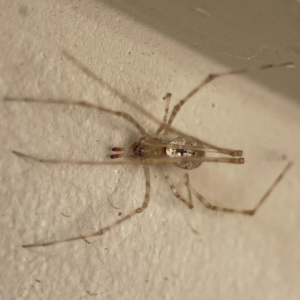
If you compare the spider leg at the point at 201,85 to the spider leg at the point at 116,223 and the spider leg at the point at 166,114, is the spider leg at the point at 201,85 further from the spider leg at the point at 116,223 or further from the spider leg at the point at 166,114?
the spider leg at the point at 116,223

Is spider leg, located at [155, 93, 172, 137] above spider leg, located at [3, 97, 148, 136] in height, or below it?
above

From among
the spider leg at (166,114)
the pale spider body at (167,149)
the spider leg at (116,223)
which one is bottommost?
the spider leg at (116,223)

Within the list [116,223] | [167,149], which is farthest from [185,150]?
[116,223]

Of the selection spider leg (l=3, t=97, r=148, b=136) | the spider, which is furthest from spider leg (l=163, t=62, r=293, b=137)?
spider leg (l=3, t=97, r=148, b=136)

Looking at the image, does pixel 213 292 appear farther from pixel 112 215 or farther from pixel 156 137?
pixel 156 137

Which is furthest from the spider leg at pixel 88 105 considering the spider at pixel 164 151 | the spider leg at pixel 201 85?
the spider leg at pixel 201 85

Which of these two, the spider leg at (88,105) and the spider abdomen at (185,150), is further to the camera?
the spider abdomen at (185,150)

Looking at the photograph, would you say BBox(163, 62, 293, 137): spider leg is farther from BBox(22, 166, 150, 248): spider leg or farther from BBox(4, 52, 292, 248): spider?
BBox(22, 166, 150, 248): spider leg

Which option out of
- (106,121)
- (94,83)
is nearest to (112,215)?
(106,121)
